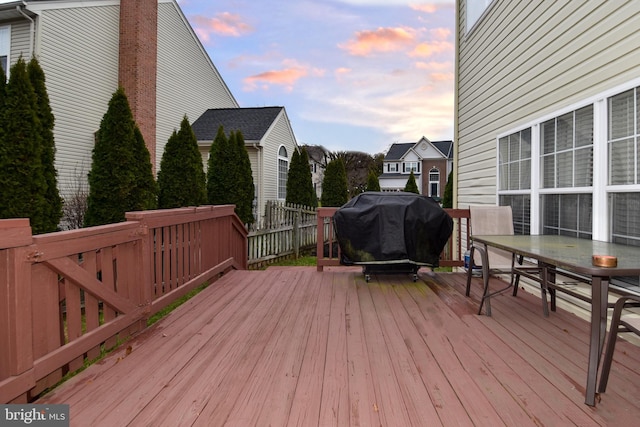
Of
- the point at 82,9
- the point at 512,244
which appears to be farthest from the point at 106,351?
A: the point at 82,9

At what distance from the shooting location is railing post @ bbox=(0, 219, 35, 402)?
5.63 ft

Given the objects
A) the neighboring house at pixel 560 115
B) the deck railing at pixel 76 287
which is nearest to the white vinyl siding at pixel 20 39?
the deck railing at pixel 76 287

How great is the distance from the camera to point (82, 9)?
10.1 meters

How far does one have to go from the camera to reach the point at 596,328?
184 centimetres

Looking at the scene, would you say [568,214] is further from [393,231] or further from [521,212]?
[393,231]

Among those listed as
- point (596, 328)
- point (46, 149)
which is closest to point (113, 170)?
point (46, 149)

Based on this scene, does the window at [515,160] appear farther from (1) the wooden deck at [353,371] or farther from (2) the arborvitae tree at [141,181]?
(2) the arborvitae tree at [141,181]

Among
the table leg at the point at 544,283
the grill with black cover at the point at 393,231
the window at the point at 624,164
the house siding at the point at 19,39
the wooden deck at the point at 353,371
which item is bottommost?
the wooden deck at the point at 353,371

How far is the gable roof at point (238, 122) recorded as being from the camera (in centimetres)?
1270

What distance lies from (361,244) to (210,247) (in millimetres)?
1810

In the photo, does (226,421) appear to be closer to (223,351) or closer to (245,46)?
(223,351)

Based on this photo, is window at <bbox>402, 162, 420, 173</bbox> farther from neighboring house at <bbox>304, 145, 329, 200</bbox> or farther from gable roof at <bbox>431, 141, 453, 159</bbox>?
neighboring house at <bbox>304, 145, 329, 200</bbox>

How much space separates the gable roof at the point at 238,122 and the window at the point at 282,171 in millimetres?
1328

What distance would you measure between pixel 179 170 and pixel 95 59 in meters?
5.85
